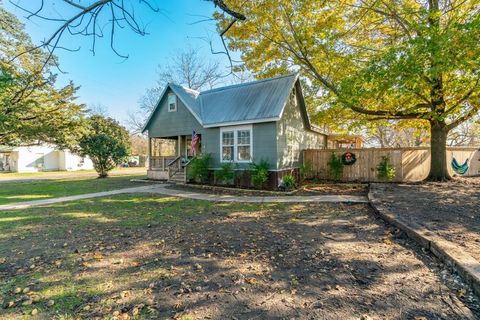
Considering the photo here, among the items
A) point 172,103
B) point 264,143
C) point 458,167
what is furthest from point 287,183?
point 458,167

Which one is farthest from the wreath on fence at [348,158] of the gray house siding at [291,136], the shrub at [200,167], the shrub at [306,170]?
the shrub at [200,167]

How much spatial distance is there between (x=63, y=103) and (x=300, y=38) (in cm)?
1616

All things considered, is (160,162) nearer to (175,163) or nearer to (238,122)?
(175,163)

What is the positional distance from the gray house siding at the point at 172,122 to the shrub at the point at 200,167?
1.76 meters

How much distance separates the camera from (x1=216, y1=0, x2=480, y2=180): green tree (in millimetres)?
8859

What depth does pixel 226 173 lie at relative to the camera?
12.3m

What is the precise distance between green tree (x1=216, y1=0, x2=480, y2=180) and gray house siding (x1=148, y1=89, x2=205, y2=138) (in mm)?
4813

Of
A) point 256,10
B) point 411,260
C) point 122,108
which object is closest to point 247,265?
point 411,260

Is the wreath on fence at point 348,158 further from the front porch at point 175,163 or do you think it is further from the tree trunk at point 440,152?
the front porch at point 175,163

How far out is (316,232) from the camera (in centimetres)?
535

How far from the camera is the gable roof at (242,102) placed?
38.2 ft

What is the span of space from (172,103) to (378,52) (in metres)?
11.7

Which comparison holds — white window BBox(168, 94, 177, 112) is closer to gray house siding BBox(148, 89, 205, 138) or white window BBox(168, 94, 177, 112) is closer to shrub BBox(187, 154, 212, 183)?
gray house siding BBox(148, 89, 205, 138)

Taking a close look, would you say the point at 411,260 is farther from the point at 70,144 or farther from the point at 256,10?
the point at 70,144
